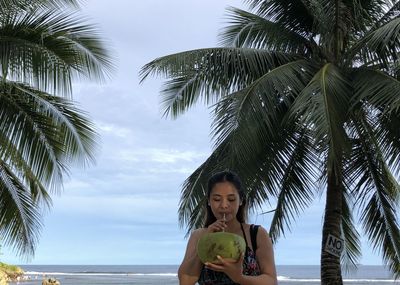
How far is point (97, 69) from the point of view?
992 centimetres

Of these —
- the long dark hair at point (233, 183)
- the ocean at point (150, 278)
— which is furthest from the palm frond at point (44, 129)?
the ocean at point (150, 278)

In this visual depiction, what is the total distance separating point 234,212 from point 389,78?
7.15 meters

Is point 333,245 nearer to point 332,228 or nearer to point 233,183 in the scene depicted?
point 332,228

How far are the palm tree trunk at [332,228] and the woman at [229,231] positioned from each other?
7462mm

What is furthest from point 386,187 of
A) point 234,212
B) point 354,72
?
point 234,212

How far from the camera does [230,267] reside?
86.7 inches

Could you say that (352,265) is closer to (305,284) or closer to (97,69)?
(97,69)

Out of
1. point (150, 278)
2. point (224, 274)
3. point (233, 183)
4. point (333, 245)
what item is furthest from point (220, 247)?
point (150, 278)

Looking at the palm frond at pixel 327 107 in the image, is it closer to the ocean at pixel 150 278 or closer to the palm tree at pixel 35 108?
the palm tree at pixel 35 108

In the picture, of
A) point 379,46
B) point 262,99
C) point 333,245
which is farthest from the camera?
point 333,245

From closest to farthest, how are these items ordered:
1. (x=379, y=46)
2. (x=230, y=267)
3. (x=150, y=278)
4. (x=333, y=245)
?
(x=230, y=267), (x=379, y=46), (x=333, y=245), (x=150, y=278)

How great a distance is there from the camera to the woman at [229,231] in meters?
2.37

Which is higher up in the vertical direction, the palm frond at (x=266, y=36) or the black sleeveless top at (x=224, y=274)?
the palm frond at (x=266, y=36)

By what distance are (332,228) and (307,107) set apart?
233cm
